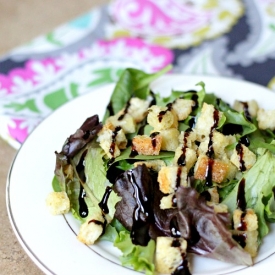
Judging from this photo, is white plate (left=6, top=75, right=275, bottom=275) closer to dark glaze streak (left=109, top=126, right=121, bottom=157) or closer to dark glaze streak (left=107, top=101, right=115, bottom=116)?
dark glaze streak (left=107, top=101, right=115, bottom=116)

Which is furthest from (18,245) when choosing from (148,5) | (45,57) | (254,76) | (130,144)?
(148,5)

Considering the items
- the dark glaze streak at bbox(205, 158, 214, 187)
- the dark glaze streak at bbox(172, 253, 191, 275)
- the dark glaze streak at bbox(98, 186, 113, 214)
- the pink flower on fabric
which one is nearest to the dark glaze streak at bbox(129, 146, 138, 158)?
the dark glaze streak at bbox(98, 186, 113, 214)

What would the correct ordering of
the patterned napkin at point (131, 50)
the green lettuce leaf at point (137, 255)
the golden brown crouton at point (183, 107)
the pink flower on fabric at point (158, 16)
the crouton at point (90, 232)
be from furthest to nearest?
1. the pink flower on fabric at point (158, 16)
2. the patterned napkin at point (131, 50)
3. the golden brown crouton at point (183, 107)
4. the crouton at point (90, 232)
5. the green lettuce leaf at point (137, 255)

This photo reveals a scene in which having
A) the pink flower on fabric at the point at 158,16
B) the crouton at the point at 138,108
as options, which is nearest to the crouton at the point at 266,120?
the crouton at the point at 138,108

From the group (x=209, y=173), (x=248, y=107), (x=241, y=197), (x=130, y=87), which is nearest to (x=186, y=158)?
(x=209, y=173)

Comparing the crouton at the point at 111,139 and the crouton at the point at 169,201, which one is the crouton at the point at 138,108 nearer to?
the crouton at the point at 111,139

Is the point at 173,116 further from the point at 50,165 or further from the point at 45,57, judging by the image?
the point at 45,57

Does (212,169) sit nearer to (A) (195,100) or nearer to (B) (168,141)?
(B) (168,141)
